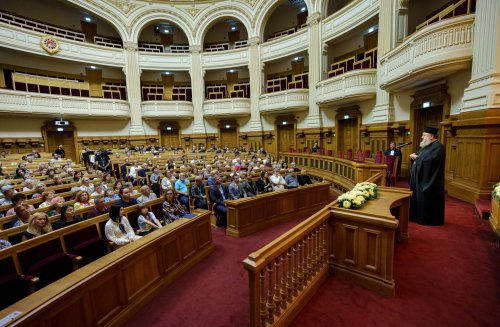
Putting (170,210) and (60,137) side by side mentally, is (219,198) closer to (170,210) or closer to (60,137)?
(170,210)

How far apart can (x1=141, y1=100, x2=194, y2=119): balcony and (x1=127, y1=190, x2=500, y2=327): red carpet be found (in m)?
12.3

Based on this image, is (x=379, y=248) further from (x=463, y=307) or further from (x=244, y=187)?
(x=244, y=187)

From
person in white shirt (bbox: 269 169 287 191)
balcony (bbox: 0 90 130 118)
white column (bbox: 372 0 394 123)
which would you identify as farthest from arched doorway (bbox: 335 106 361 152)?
balcony (bbox: 0 90 130 118)

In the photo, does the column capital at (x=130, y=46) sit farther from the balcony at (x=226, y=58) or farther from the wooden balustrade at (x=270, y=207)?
the wooden balustrade at (x=270, y=207)

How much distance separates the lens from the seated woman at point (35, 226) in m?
2.59

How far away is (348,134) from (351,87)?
7.20 feet

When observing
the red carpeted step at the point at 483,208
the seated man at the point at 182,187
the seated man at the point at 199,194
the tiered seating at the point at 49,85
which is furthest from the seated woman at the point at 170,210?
the tiered seating at the point at 49,85

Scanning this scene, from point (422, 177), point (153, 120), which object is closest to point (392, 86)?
point (422, 177)

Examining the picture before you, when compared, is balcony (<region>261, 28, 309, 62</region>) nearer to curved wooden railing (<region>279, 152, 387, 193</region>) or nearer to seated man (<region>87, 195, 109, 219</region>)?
curved wooden railing (<region>279, 152, 387, 193</region>)

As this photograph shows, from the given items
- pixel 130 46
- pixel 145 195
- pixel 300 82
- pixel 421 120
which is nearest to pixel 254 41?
pixel 300 82

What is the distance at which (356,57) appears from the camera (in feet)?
34.9

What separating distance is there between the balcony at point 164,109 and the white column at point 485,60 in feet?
41.3

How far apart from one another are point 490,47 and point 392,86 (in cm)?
295

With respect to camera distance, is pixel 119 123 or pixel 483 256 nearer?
pixel 483 256
